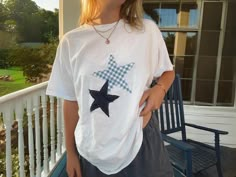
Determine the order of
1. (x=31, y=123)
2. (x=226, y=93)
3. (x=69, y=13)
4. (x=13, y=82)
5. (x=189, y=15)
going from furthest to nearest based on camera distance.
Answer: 1. (x=226, y=93)
2. (x=189, y=15)
3. (x=69, y=13)
4. (x=13, y=82)
5. (x=31, y=123)

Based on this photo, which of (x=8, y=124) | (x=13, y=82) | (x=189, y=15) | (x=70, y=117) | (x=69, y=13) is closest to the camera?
(x=70, y=117)

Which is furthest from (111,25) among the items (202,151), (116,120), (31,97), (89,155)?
(202,151)

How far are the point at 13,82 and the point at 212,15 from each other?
1969mm

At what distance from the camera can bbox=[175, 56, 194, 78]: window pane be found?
255 cm

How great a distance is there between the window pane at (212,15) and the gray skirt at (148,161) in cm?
193

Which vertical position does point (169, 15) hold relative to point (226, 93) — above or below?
above

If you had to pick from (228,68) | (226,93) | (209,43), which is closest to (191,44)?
(209,43)

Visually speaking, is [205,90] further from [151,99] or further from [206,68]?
[151,99]

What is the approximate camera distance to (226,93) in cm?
261

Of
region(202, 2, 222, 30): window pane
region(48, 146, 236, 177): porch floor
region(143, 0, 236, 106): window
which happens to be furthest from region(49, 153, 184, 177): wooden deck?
region(202, 2, 222, 30): window pane

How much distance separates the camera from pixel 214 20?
246 cm

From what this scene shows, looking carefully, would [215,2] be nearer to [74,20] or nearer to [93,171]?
[74,20]

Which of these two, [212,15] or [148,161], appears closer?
[148,161]

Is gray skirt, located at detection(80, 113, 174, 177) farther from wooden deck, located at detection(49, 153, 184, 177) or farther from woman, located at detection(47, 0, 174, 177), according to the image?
wooden deck, located at detection(49, 153, 184, 177)
